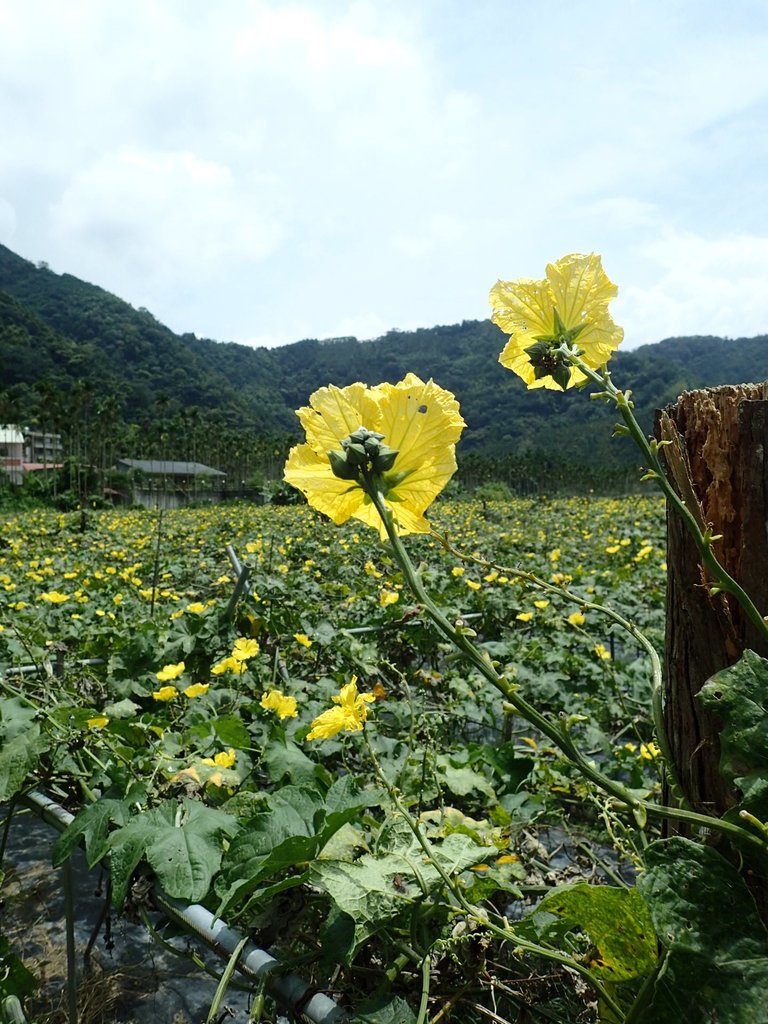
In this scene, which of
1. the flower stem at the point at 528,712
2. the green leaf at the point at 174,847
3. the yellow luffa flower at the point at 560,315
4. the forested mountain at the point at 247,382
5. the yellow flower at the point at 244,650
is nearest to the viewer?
the flower stem at the point at 528,712

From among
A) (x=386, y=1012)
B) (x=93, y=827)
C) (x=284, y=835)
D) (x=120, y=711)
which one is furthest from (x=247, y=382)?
(x=386, y=1012)

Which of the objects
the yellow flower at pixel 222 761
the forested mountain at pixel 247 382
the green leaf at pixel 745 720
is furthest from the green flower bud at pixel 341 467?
the forested mountain at pixel 247 382

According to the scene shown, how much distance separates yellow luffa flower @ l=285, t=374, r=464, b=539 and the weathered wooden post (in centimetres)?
26

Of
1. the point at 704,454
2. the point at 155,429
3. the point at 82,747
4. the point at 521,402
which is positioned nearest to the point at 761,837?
the point at 704,454

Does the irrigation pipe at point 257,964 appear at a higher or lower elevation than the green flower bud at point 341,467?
lower

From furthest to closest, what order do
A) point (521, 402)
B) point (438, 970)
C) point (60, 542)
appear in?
1. point (521, 402)
2. point (60, 542)
3. point (438, 970)

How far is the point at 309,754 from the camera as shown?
75.5 inches

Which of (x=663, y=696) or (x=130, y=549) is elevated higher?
(x=663, y=696)

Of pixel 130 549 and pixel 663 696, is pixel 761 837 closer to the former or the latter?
pixel 663 696

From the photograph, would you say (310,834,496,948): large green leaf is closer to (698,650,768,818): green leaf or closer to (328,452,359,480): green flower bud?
(698,650,768,818): green leaf

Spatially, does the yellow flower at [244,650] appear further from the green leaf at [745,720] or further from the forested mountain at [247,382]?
the forested mountain at [247,382]

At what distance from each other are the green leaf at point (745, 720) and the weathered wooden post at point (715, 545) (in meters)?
0.10

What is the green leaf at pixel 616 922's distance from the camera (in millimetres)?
757

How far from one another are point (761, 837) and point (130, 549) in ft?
27.1
